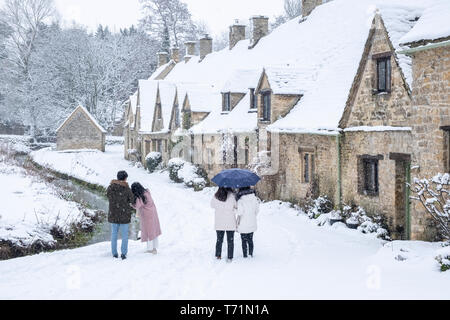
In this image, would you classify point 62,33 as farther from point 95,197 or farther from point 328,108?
point 328,108

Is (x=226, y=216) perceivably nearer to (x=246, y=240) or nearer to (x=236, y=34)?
(x=246, y=240)

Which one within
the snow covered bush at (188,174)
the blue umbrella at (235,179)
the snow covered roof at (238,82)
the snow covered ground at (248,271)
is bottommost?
the snow covered ground at (248,271)

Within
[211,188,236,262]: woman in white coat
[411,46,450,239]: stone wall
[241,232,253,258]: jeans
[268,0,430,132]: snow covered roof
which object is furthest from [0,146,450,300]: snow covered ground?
[268,0,430,132]: snow covered roof

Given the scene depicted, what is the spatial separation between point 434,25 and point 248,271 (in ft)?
20.4

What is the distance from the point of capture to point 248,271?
29.7 feet

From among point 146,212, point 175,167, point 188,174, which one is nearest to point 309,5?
point 188,174

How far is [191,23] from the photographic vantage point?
64938 mm

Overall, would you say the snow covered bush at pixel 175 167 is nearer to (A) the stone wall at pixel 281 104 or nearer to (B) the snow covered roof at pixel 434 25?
(A) the stone wall at pixel 281 104

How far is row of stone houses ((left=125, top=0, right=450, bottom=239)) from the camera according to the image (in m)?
10.5

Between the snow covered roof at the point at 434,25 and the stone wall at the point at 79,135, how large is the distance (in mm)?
42227

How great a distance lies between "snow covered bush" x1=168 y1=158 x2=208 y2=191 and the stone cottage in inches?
939

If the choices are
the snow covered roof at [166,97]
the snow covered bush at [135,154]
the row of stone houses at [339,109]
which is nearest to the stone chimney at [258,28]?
the row of stone houses at [339,109]

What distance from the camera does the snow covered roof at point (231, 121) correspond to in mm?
22281
